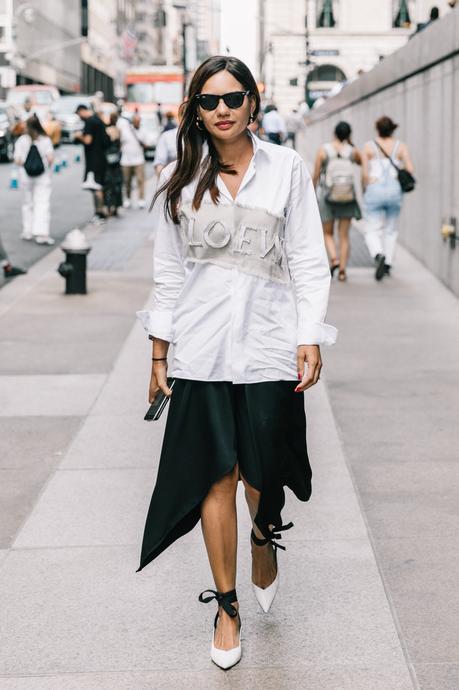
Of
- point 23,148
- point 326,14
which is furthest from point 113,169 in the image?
point 326,14

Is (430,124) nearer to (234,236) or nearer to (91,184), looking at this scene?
(91,184)

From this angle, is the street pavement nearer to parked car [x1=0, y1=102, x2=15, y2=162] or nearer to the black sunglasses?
the black sunglasses

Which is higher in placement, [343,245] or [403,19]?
[403,19]

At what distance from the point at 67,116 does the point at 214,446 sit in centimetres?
4742

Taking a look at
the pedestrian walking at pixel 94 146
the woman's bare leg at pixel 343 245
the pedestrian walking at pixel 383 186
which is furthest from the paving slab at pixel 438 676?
the pedestrian walking at pixel 94 146

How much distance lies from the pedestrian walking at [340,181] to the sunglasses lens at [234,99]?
9.70m

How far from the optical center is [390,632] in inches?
161

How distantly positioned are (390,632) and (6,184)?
1060 inches

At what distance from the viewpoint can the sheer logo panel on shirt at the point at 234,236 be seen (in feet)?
12.4

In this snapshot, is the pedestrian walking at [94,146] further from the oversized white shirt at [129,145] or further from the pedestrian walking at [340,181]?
the pedestrian walking at [340,181]

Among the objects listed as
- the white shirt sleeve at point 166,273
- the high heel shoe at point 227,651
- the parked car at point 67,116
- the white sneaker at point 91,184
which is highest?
the parked car at point 67,116

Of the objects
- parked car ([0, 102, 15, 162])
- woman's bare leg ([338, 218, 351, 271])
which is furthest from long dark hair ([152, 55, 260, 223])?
parked car ([0, 102, 15, 162])

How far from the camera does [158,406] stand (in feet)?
12.8

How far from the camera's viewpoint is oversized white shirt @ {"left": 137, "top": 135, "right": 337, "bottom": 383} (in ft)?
12.5
